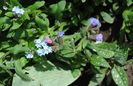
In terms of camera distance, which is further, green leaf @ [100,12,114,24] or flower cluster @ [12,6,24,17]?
green leaf @ [100,12,114,24]

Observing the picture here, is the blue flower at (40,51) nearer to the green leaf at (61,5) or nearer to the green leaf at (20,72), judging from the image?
the green leaf at (20,72)

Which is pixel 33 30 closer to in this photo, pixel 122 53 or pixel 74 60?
pixel 74 60

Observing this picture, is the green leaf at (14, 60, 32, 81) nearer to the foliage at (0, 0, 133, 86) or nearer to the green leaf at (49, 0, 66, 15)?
the foliage at (0, 0, 133, 86)

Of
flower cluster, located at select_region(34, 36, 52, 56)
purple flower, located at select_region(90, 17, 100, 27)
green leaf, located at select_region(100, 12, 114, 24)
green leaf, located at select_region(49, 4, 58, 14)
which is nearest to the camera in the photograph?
flower cluster, located at select_region(34, 36, 52, 56)

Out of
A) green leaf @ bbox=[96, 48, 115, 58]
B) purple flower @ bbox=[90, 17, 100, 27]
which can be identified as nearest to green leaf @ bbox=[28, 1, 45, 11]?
purple flower @ bbox=[90, 17, 100, 27]

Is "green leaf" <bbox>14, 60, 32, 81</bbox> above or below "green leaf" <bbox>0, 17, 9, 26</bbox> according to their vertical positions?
below

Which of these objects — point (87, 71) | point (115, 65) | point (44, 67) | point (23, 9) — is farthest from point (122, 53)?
point (23, 9)
